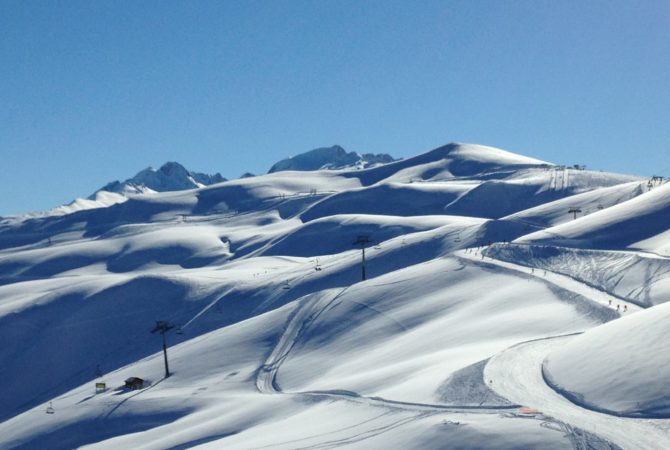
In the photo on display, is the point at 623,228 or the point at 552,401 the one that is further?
the point at 623,228

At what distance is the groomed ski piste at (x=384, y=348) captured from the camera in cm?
2820

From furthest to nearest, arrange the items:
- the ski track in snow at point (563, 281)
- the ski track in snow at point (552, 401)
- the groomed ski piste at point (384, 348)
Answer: the ski track in snow at point (563, 281) → the groomed ski piste at point (384, 348) → the ski track in snow at point (552, 401)

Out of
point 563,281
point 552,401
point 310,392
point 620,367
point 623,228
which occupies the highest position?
point 623,228

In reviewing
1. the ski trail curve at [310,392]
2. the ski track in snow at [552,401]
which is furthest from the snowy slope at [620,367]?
the ski trail curve at [310,392]

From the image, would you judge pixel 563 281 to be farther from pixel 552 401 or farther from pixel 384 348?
pixel 552 401

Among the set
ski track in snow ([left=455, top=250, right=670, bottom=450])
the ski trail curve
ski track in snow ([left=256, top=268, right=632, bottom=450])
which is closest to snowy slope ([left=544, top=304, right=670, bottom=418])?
ski track in snow ([left=455, top=250, right=670, bottom=450])

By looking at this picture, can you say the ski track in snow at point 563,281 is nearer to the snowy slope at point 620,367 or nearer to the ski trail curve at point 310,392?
the snowy slope at point 620,367

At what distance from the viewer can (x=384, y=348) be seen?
49.8 m

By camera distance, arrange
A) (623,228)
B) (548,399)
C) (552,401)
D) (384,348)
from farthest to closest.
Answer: (623,228) < (384,348) < (548,399) < (552,401)

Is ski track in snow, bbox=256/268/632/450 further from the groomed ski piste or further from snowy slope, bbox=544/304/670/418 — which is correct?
snowy slope, bbox=544/304/670/418

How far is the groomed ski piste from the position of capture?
28.2 meters

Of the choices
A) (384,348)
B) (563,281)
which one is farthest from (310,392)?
(563,281)

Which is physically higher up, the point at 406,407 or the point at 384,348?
the point at 384,348

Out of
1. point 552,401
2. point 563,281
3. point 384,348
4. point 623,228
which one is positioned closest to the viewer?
point 552,401
